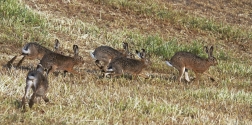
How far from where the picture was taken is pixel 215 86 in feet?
41.3

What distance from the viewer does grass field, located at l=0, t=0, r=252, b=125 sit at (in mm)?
7770

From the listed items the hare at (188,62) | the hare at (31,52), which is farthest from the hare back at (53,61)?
the hare at (188,62)

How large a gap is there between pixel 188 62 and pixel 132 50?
3.40m

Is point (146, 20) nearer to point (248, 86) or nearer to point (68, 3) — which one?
point (68, 3)

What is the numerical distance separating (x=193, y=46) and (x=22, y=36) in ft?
17.6

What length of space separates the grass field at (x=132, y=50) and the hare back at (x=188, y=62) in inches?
14.2

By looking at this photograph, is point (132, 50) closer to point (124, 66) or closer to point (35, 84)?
point (124, 66)

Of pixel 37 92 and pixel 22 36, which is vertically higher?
pixel 37 92

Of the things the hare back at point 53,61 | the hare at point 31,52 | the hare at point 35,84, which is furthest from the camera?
the hare at point 31,52

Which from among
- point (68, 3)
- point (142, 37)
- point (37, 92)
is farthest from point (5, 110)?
point (68, 3)

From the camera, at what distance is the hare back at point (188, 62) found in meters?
12.8

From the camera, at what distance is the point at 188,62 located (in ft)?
42.3

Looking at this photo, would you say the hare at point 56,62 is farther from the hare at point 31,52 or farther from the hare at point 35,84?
the hare at point 35,84

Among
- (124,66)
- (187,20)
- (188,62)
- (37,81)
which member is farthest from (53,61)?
(187,20)
